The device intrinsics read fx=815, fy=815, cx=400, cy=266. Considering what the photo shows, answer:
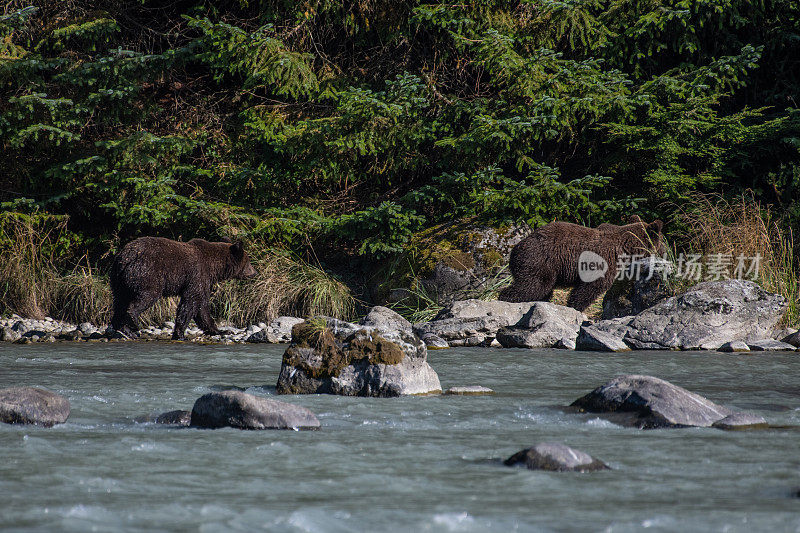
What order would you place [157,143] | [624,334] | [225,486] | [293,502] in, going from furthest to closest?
[157,143]
[624,334]
[225,486]
[293,502]

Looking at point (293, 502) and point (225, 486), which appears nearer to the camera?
point (293, 502)

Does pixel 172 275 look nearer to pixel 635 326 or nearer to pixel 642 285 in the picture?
pixel 635 326

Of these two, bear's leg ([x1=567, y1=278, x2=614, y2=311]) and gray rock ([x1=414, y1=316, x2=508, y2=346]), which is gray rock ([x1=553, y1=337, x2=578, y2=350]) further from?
bear's leg ([x1=567, y1=278, x2=614, y2=311])

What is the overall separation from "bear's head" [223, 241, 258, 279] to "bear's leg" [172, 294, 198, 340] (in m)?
0.72

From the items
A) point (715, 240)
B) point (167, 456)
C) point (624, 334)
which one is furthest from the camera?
point (715, 240)

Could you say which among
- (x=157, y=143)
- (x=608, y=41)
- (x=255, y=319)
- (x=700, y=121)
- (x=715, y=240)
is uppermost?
(x=608, y=41)

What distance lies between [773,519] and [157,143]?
449 inches

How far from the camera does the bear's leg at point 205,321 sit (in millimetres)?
10641

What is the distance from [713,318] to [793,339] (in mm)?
863

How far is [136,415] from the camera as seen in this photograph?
4637 mm

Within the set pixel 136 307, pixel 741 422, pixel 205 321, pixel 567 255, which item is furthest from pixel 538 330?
pixel 741 422

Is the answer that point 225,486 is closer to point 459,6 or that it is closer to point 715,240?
point 715,240

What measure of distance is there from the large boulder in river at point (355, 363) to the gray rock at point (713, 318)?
428cm

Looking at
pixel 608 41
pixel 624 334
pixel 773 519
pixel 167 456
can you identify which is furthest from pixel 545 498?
pixel 608 41
